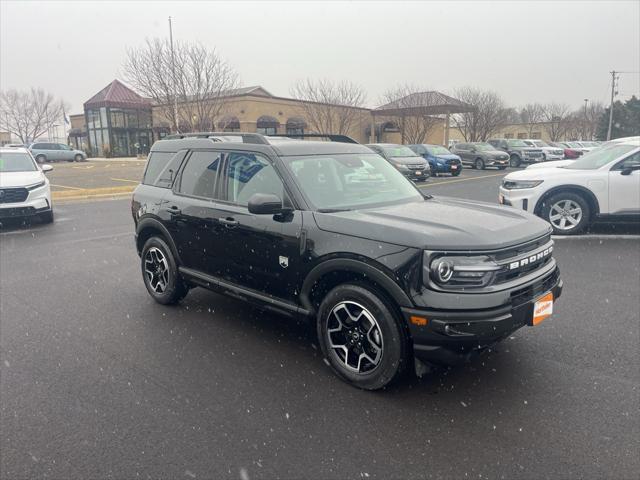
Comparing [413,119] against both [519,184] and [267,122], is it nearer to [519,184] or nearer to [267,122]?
[267,122]

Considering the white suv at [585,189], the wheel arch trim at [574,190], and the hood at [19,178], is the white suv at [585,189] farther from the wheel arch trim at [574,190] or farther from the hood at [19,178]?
the hood at [19,178]

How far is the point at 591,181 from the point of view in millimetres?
8359

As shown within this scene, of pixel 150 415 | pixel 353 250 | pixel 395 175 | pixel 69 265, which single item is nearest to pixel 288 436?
pixel 150 415

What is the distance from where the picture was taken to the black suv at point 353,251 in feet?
10.2

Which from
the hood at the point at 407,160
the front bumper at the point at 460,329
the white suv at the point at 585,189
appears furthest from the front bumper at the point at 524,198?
the hood at the point at 407,160

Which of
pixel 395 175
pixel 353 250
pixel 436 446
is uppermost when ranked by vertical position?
pixel 395 175

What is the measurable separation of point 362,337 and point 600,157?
744 cm

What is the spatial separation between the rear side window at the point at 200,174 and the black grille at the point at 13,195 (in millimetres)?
7023

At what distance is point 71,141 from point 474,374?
68576 mm

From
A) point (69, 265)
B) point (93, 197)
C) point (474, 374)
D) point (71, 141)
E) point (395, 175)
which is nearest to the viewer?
point (474, 374)

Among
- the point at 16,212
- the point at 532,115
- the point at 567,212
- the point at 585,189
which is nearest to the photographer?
the point at 585,189

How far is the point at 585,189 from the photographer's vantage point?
8.41 m

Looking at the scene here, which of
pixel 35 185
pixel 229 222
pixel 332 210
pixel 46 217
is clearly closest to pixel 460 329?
pixel 332 210

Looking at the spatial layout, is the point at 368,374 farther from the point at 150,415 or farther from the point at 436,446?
the point at 150,415
